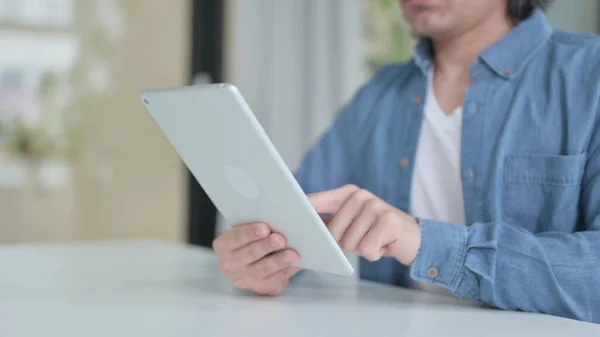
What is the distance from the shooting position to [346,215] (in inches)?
33.0

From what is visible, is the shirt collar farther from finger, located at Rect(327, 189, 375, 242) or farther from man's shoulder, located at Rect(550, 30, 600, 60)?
finger, located at Rect(327, 189, 375, 242)

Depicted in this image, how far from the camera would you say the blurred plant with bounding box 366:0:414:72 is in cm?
293

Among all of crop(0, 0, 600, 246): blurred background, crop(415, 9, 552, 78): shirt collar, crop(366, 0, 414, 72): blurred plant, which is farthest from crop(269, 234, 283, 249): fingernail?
crop(366, 0, 414, 72): blurred plant

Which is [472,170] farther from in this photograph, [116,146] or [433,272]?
[116,146]

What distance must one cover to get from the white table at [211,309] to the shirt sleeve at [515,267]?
3 cm

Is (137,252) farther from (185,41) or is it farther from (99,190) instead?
(185,41)

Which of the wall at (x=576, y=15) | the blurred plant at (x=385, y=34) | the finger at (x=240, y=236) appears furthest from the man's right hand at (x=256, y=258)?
the wall at (x=576, y=15)

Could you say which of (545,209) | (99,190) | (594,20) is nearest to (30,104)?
(99,190)

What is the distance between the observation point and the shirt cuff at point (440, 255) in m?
0.85

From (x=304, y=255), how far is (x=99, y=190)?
1.93 m

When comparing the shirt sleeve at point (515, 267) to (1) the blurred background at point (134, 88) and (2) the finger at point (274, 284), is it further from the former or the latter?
(1) the blurred background at point (134, 88)

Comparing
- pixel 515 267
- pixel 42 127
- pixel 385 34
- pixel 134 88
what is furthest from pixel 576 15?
pixel 515 267

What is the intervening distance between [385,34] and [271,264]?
2.22m

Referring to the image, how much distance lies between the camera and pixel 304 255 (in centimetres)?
85
